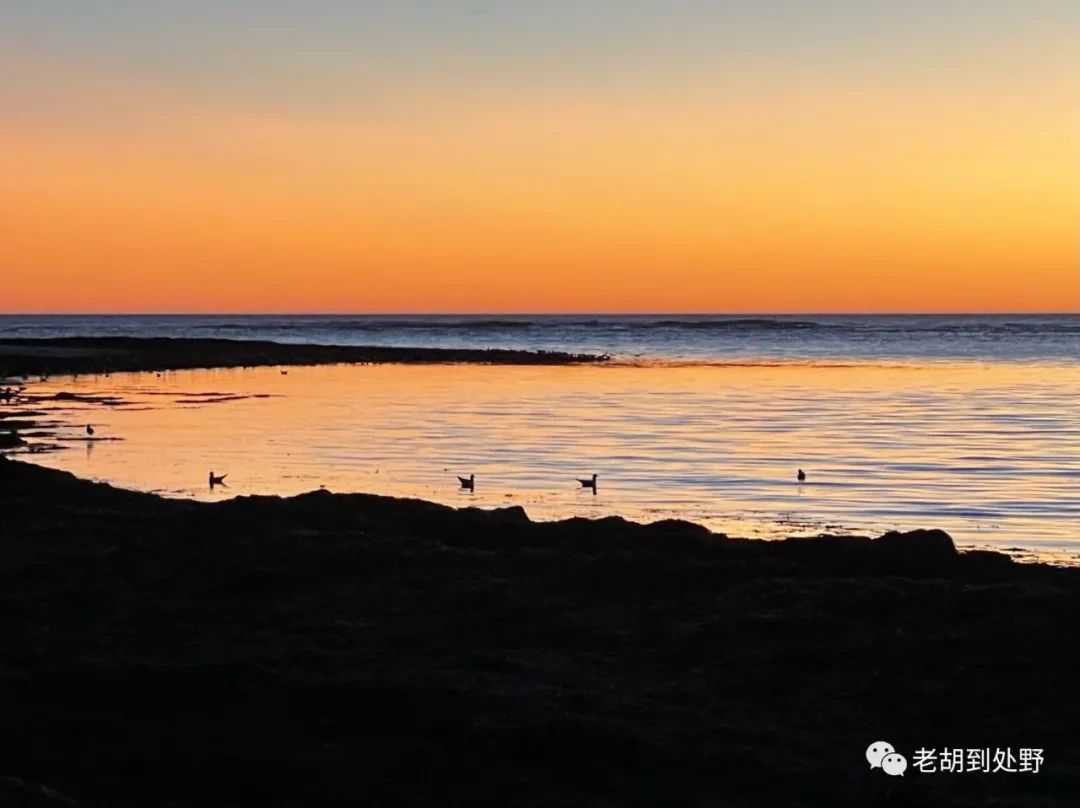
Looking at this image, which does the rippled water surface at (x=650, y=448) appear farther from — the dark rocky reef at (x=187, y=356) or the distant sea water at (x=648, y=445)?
the dark rocky reef at (x=187, y=356)

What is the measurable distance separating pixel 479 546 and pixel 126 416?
29.0m

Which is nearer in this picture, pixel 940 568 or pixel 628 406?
pixel 940 568

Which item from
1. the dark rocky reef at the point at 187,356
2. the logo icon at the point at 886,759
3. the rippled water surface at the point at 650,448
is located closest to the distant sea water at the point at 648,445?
the rippled water surface at the point at 650,448

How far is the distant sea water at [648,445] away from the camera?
76.0 ft

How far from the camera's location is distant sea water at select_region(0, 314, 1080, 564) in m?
23.2

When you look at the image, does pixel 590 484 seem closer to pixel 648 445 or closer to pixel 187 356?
pixel 648 445

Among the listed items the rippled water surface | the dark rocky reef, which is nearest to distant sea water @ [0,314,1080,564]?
the rippled water surface

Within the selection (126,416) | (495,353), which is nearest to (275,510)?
(126,416)

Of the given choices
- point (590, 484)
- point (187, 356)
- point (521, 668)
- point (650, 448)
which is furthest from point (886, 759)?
point (187, 356)

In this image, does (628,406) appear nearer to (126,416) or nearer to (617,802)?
(126,416)

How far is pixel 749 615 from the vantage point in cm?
1194

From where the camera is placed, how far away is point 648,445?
34.1 meters

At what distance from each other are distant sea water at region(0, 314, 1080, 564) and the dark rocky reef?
218 inches

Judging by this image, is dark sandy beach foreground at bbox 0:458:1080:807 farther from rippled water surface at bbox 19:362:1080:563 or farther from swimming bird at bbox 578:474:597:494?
swimming bird at bbox 578:474:597:494
